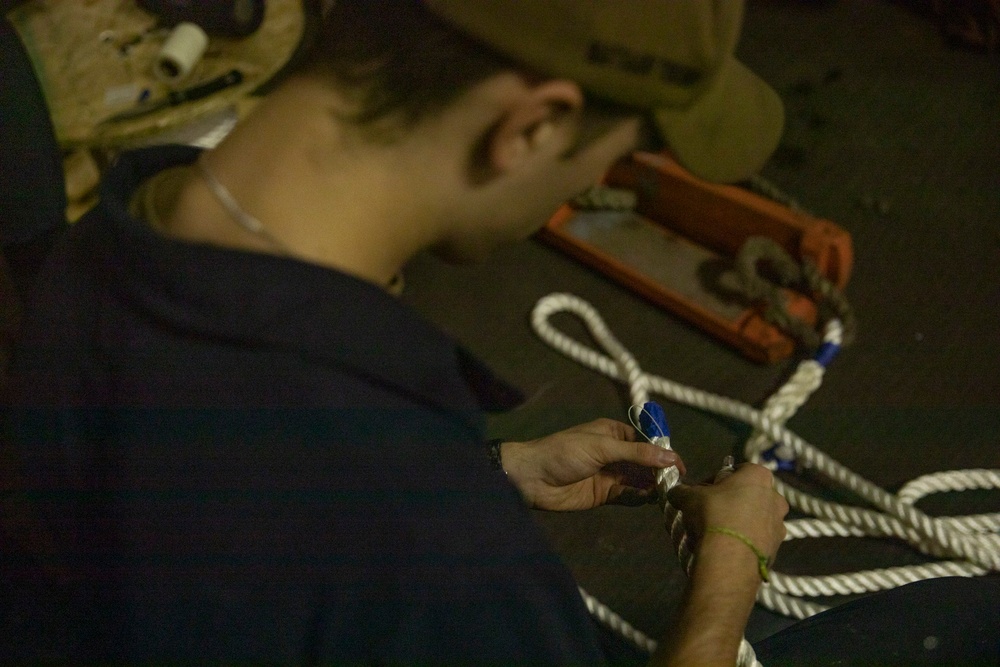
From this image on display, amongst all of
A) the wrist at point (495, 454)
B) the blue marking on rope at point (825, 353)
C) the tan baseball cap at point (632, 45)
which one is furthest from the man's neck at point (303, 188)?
the blue marking on rope at point (825, 353)

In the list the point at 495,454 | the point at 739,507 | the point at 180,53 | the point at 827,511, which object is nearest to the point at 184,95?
the point at 180,53

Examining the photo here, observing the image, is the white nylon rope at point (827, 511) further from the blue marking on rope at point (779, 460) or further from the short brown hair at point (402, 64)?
the short brown hair at point (402, 64)

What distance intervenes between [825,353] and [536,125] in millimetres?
919

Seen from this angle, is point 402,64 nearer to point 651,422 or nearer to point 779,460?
point 651,422

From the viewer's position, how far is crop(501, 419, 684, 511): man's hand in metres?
0.80

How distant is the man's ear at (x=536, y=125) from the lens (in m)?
0.47

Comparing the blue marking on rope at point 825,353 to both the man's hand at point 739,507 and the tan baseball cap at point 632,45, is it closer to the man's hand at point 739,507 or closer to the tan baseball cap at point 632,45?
the man's hand at point 739,507

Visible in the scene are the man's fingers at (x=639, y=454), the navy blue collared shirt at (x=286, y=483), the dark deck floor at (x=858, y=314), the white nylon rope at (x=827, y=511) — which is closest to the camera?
the navy blue collared shirt at (x=286, y=483)

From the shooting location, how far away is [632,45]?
1.52 feet

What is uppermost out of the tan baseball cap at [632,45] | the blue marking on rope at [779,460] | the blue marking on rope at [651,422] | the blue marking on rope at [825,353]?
the tan baseball cap at [632,45]

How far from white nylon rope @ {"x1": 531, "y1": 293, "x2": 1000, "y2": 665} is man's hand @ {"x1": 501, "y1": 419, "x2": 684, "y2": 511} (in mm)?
46

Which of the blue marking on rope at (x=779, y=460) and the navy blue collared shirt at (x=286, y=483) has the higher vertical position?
the navy blue collared shirt at (x=286, y=483)

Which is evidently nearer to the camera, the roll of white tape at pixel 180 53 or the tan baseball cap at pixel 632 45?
the tan baseball cap at pixel 632 45

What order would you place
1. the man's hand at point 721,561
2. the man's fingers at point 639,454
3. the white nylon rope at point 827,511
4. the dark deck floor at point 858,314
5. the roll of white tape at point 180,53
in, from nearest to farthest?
1. the man's hand at point 721,561
2. the man's fingers at point 639,454
3. the white nylon rope at point 827,511
4. the dark deck floor at point 858,314
5. the roll of white tape at point 180,53
